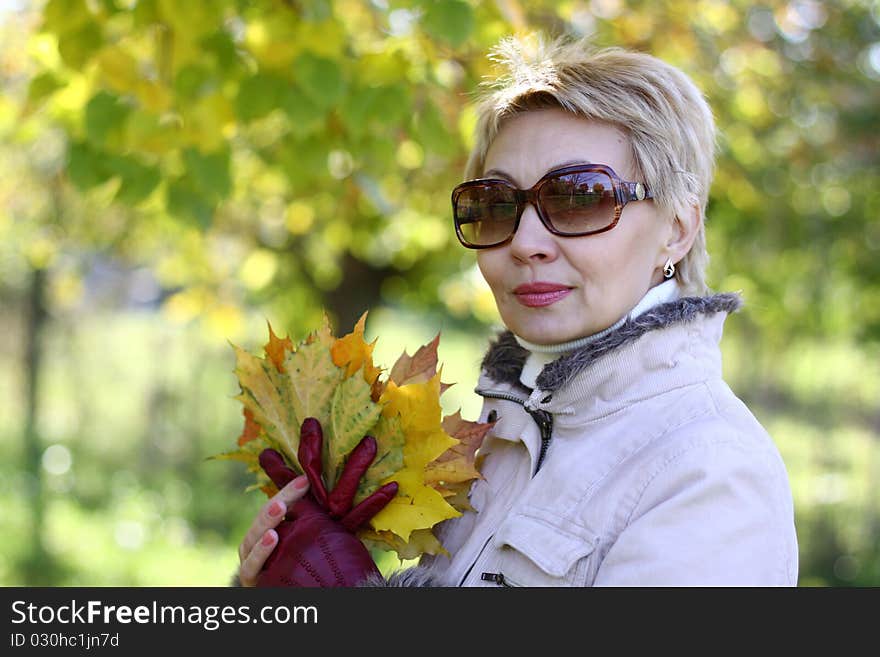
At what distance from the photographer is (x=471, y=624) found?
4.12 feet

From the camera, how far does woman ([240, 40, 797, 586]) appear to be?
117 cm

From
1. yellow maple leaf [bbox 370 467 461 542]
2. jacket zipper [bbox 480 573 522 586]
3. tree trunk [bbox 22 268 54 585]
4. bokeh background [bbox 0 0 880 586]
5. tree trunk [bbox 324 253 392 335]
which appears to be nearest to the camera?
jacket zipper [bbox 480 573 522 586]

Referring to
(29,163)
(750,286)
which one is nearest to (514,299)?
(750,286)

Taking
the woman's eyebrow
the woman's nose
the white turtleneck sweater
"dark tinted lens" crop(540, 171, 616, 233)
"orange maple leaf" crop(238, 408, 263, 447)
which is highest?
the woman's eyebrow

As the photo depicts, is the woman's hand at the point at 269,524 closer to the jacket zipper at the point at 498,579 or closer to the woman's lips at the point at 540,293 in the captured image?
the jacket zipper at the point at 498,579

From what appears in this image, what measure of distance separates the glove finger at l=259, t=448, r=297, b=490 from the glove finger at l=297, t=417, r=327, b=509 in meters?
0.06

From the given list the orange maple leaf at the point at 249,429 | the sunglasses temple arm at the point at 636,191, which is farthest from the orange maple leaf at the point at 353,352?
the sunglasses temple arm at the point at 636,191

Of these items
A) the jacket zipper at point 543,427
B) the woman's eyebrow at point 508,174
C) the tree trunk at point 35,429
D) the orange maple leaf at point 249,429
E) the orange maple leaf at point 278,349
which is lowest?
the tree trunk at point 35,429

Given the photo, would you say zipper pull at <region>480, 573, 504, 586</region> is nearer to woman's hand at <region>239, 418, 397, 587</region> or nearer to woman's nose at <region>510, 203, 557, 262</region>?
woman's hand at <region>239, 418, 397, 587</region>

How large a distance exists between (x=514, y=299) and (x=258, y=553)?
0.60 meters

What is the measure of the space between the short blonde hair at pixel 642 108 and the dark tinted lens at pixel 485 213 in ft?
0.43

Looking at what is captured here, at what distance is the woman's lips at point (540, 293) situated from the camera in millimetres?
1394

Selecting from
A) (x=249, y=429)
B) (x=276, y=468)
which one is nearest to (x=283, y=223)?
(x=249, y=429)

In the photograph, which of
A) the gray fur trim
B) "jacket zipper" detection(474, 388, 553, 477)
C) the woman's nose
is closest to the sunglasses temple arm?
the woman's nose
